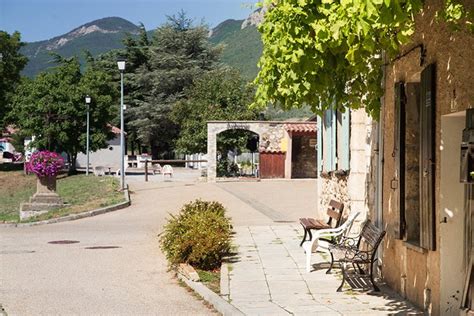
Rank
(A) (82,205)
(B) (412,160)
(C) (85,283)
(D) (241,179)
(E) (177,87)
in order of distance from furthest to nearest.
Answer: (E) (177,87)
(D) (241,179)
(A) (82,205)
(C) (85,283)
(B) (412,160)

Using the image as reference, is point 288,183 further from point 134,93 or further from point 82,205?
point 134,93

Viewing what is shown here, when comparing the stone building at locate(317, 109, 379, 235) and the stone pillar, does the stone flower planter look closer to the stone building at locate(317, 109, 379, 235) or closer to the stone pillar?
the stone building at locate(317, 109, 379, 235)

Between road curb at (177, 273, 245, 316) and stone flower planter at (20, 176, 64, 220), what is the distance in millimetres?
15251

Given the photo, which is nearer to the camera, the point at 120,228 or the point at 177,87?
the point at 120,228

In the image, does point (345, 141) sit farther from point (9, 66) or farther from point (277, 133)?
point (9, 66)

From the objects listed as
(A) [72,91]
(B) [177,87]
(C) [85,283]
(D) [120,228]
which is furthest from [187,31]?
(C) [85,283]

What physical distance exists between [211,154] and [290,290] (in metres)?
27.9

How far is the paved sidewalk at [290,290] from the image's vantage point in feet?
24.9

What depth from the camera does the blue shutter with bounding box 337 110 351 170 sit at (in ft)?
41.5

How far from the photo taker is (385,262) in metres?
9.24

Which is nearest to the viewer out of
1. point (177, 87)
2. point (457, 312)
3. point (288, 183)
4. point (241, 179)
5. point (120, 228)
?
point (457, 312)

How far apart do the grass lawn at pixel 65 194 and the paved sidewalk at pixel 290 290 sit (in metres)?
11.4

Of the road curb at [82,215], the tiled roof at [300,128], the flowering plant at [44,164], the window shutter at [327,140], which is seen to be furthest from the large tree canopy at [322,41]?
the tiled roof at [300,128]

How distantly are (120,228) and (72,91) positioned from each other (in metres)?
32.4
